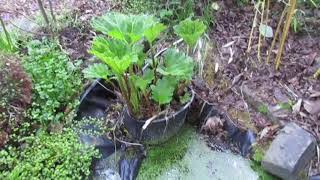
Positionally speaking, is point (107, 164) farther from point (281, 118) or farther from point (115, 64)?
point (281, 118)

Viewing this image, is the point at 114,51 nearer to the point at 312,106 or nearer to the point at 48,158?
the point at 48,158

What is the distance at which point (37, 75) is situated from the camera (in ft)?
8.01

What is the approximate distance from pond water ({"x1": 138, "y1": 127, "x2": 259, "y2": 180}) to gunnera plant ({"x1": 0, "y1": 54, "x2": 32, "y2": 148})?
0.78 m

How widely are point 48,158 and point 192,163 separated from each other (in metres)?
0.80

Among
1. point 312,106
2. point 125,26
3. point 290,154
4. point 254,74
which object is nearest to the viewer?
point 125,26

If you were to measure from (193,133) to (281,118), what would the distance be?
1.73 feet

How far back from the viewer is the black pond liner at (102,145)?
7.46ft


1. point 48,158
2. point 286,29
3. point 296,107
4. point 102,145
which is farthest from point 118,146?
point 286,29

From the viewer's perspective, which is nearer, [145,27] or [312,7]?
[145,27]

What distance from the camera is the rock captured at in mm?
2082

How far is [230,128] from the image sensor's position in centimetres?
238

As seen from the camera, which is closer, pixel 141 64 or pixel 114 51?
pixel 114 51

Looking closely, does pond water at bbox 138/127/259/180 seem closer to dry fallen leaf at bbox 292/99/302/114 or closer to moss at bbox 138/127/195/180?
moss at bbox 138/127/195/180

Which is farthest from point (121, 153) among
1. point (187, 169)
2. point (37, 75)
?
point (37, 75)
